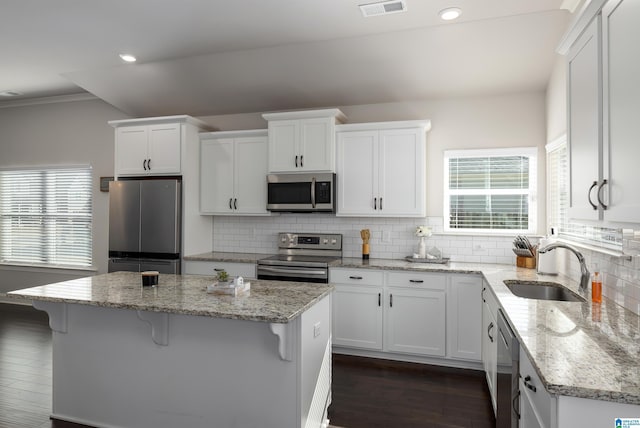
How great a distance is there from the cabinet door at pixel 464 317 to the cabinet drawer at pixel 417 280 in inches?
3.5

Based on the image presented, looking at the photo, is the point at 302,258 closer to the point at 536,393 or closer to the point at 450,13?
the point at 450,13

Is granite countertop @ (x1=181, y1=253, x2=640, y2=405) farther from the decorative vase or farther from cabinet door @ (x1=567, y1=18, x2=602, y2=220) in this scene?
the decorative vase

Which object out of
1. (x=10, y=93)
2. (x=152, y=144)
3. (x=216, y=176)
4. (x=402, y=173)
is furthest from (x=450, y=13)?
(x=10, y=93)

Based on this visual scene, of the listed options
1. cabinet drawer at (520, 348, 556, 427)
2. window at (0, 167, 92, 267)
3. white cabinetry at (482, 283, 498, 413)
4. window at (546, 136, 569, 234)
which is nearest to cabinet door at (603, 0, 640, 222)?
cabinet drawer at (520, 348, 556, 427)

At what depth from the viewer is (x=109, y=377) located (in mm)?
2590

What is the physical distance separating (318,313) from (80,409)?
1.76 m

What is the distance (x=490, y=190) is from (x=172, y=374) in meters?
3.49

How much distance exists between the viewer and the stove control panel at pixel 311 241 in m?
4.60

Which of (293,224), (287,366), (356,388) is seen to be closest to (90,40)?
(293,224)

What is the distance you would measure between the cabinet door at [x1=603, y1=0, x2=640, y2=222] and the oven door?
276cm

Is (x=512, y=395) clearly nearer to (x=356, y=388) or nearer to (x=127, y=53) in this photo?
(x=356, y=388)

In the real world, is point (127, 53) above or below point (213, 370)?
above

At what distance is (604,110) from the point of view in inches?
64.7

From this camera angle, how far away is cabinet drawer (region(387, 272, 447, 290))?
12.1 feet
